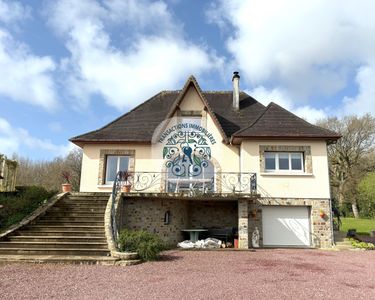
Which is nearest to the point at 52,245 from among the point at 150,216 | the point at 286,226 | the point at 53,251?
the point at 53,251

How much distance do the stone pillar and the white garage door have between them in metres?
1.43

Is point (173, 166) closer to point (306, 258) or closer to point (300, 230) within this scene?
point (300, 230)

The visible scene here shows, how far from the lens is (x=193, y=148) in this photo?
15.6 meters

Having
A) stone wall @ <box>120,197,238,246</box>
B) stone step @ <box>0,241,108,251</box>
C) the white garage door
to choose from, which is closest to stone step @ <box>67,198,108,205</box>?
stone wall @ <box>120,197,238,246</box>

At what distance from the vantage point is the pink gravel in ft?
18.7

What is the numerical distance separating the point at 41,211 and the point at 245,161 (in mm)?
8344

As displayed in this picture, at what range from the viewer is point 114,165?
50.4 ft

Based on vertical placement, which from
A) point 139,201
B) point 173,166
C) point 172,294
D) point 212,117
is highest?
point 212,117

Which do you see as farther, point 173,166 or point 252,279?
point 173,166

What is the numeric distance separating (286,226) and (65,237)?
879cm

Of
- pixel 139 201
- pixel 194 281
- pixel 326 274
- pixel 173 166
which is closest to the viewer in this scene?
pixel 194 281

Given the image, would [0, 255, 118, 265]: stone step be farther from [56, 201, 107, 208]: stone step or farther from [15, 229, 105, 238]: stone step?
[56, 201, 107, 208]: stone step

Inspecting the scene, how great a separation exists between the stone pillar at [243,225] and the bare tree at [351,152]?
77.7ft

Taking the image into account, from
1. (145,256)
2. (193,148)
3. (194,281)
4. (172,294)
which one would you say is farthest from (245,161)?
(172,294)
